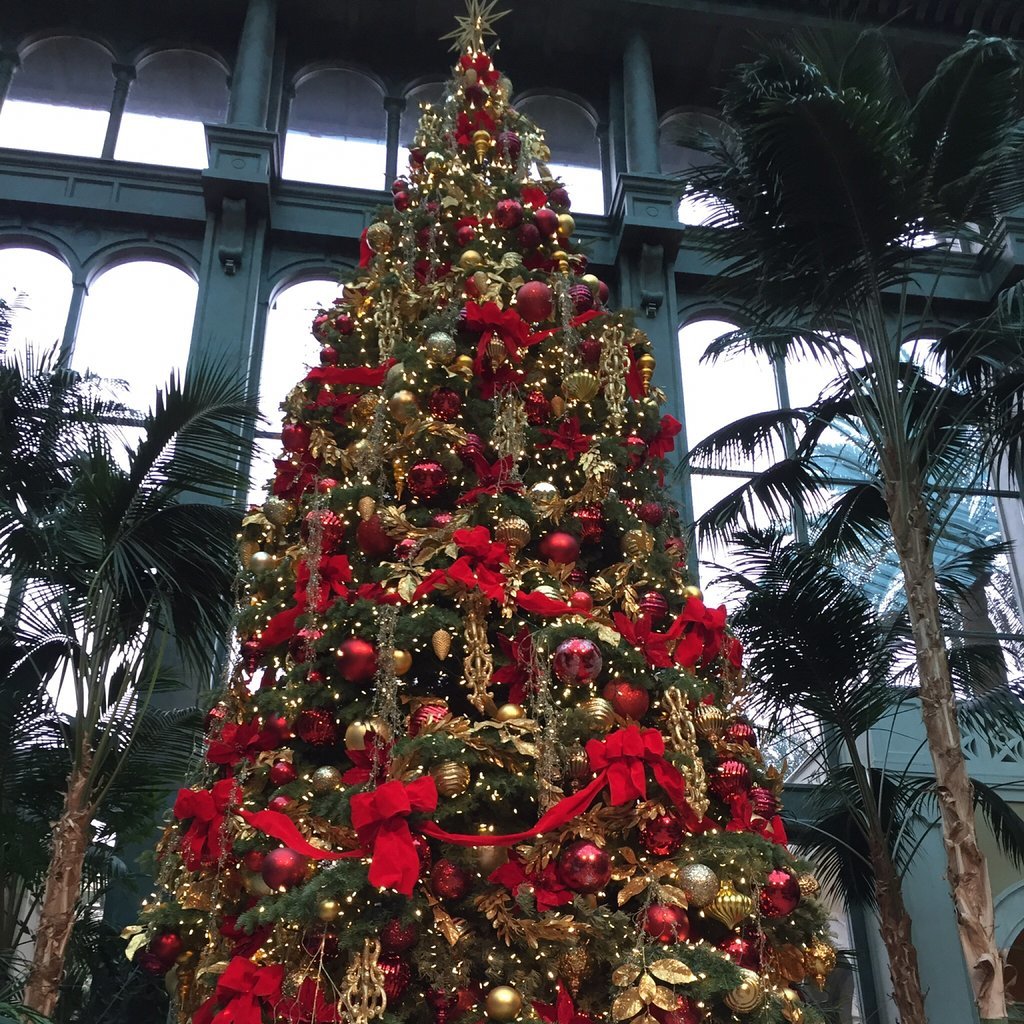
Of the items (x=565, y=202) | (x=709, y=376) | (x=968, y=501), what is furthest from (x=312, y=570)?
(x=968, y=501)

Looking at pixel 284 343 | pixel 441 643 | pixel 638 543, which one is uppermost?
pixel 284 343

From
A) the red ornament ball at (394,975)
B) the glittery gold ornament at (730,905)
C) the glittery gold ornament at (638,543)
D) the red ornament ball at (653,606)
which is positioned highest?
the glittery gold ornament at (638,543)

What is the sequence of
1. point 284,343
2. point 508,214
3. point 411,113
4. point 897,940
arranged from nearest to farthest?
point 508,214 < point 897,940 < point 284,343 < point 411,113

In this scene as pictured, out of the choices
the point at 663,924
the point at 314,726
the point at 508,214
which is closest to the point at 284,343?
the point at 508,214

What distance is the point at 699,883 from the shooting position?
10.7 feet

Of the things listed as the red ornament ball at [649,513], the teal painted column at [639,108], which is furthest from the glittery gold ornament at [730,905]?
the teal painted column at [639,108]

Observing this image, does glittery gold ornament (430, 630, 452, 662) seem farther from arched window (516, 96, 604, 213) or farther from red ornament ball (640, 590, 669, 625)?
arched window (516, 96, 604, 213)

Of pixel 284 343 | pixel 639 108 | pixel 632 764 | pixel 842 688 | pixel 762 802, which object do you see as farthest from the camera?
pixel 639 108

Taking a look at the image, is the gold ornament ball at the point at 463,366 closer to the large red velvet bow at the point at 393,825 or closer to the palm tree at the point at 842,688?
the large red velvet bow at the point at 393,825

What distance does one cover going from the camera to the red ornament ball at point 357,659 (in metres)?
3.60

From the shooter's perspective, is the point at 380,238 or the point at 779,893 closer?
the point at 779,893

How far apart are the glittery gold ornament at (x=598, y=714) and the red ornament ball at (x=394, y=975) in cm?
95

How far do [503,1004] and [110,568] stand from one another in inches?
113

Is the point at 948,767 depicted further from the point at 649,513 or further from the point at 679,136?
the point at 679,136
